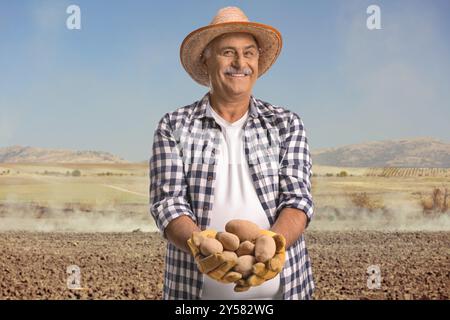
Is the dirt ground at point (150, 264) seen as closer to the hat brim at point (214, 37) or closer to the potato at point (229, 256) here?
the hat brim at point (214, 37)

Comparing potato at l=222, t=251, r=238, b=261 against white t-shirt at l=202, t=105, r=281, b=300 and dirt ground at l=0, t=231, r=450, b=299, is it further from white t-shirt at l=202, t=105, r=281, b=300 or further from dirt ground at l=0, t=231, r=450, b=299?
dirt ground at l=0, t=231, r=450, b=299

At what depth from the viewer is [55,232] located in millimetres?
5254

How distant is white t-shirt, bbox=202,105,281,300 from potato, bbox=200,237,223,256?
212 millimetres

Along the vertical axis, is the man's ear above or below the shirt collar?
above

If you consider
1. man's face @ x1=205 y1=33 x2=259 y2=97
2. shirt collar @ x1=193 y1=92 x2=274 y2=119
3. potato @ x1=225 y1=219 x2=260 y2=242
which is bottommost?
potato @ x1=225 y1=219 x2=260 y2=242

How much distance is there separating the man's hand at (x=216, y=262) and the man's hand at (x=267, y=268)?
0.04 metres

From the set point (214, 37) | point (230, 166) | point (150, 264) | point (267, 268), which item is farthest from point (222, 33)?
point (150, 264)

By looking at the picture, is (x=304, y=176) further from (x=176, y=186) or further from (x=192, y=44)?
(x=192, y=44)

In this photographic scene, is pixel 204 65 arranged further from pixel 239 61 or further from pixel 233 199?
pixel 233 199

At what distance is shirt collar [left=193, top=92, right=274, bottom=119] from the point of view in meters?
1.69

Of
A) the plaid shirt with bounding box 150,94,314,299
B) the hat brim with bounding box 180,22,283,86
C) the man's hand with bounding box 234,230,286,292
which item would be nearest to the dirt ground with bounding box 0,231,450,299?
the plaid shirt with bounding box 150,94,314,299

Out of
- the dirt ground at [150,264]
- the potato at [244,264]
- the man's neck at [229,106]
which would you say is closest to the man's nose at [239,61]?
the man's neck at [229,106]

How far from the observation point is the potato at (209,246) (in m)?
1.37

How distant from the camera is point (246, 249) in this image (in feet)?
4.63
